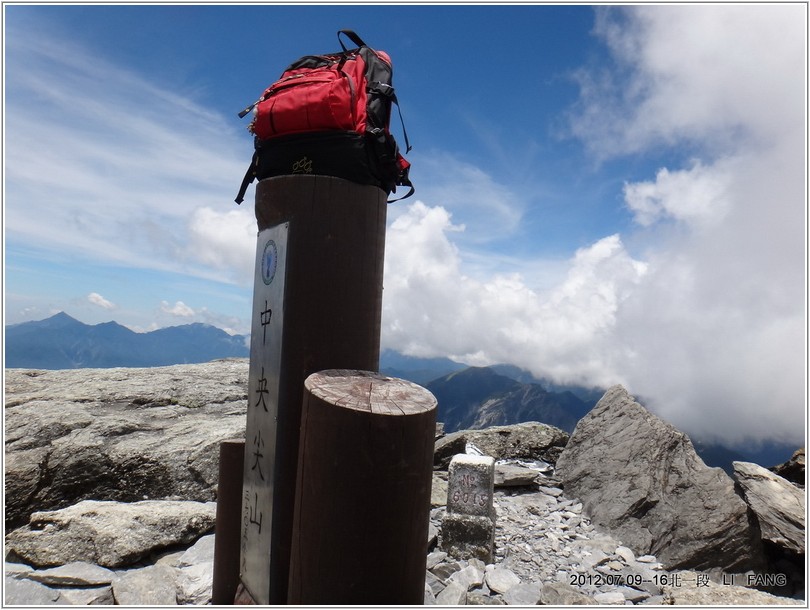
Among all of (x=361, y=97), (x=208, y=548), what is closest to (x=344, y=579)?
(x=361, y=97)

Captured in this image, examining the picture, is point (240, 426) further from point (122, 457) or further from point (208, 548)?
point (208, 548)

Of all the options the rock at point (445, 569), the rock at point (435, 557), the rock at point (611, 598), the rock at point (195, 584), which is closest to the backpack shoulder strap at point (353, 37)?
the rock at point (195, 584)

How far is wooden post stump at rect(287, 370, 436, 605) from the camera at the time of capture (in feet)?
8.02

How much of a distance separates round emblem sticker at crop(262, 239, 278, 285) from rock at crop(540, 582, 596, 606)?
497 centimetres

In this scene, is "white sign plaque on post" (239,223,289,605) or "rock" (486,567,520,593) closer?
"white sign plaque on post" (239,223,289,605)

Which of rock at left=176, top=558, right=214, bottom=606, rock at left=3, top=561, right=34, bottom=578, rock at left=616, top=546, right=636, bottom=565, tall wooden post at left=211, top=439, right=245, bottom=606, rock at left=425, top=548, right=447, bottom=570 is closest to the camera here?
tall wooden post at left=211, top=439, right=245, bottom=606

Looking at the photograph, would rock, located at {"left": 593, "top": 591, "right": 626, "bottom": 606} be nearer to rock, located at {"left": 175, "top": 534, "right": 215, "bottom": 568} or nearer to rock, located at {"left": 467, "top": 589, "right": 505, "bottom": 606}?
rock, located at {"left": 467, "top": 589, "right": 505, "bottom": 606}

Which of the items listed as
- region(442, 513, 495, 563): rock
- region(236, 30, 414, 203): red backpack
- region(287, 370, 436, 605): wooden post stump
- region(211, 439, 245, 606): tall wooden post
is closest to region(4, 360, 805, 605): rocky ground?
region(442, 513, 495, 563): rock

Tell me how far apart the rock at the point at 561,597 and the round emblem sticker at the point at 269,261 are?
4967 mm

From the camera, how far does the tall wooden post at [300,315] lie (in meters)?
3.23

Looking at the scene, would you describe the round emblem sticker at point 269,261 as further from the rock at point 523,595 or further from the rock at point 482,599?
the rock at point 523,595

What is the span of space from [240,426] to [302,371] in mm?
5386

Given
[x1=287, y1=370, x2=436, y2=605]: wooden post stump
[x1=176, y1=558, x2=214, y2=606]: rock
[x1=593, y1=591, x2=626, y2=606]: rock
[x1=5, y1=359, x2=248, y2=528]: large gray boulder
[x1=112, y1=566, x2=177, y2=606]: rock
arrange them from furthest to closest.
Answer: [x1=5, y1=359, x2=248, y2=528]: large gray boulder
[x1=593, y1=591, x2=626, y2=606]: rock
[x1=176, y1=558, x2=214, y2=606]: rock
[x1=112, y1=566, x2=177, y2=606]: rock
[x1=287, y1=370, x2=436, y2=605]: wooden post stump

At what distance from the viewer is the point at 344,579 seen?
247 centimetres
